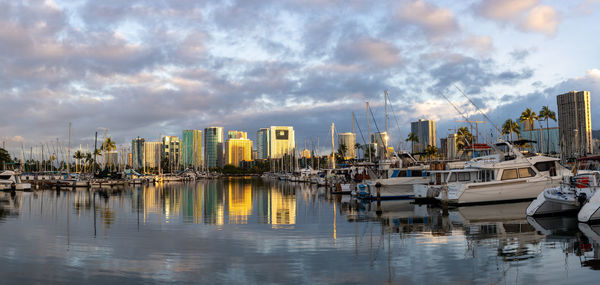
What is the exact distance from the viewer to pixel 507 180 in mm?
32281

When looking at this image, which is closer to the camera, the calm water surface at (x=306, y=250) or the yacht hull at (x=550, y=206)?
the calm water surface at (x=306, y=250)

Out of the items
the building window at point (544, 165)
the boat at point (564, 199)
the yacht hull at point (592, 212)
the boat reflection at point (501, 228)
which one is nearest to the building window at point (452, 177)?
the boat reflection at point (501, 228)

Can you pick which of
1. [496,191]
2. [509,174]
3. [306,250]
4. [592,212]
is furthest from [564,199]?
[306,250]

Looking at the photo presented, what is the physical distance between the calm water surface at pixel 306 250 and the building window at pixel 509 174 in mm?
5991

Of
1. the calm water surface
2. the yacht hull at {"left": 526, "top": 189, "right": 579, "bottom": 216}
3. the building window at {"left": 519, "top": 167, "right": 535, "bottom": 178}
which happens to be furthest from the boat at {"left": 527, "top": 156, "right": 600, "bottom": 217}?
the building window at {"left": 519, "top": 167, "right": 535, "bottom": 178}

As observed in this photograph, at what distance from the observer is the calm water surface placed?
12.3 metres

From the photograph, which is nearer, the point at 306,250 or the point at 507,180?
the point at 306,250

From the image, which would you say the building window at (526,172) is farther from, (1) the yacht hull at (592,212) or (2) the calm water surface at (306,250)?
(1) the yacht hull at (592,212)

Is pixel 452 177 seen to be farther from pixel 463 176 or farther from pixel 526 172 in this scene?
pixel 526 172

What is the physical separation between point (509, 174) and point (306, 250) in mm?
22118

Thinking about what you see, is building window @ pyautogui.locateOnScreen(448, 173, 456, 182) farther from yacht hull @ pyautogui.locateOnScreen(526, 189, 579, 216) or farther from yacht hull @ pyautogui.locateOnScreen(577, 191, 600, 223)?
yacht hull @ pyautogui.locateOnScreen(577, 191, 600, 223)

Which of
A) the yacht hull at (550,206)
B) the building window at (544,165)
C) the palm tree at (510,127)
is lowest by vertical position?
the yacht hull at (550,206)

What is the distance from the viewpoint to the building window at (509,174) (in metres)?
32.6

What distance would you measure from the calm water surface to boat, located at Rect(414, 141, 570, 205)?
164 inches
